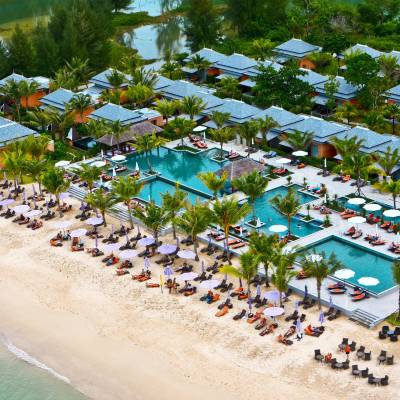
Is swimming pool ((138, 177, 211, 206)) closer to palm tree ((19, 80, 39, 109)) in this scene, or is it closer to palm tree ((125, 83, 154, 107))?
palm tree ((125, 83, 154, 107))

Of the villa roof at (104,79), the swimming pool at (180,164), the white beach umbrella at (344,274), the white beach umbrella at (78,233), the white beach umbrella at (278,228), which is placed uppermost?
the white beach umbrella at (344,274)

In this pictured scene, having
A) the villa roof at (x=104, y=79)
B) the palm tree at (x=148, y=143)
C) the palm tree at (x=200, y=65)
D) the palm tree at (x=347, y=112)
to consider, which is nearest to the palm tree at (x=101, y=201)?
the palm tree at (x=148, y=143)

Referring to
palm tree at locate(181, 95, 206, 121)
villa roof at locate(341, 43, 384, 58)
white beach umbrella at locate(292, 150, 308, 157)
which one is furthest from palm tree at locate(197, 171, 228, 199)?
villa roof at locate(341, 43, 384, 58)

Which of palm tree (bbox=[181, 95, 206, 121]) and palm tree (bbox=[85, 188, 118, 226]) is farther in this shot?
palm tree (bbox=[181, 95, 206, 121])

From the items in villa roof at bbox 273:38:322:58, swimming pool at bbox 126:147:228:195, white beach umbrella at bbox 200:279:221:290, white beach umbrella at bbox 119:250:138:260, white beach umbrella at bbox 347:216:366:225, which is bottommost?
villa roof at bbox 273:38:322:58

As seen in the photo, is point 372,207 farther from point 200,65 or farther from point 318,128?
point 200,65

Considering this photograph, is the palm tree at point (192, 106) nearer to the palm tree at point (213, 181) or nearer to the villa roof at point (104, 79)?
the villa roof at point (104, 79)
